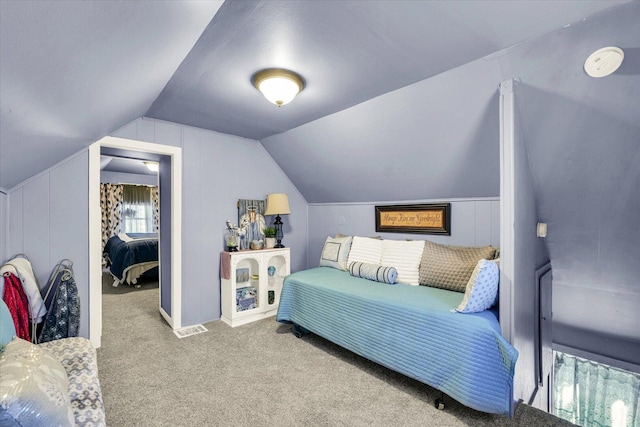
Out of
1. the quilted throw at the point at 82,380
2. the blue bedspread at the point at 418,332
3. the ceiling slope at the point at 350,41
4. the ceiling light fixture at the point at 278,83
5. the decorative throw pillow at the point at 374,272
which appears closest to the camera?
the quilted throw at the point at 82,380

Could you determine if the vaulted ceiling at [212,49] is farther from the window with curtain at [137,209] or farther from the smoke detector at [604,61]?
the window with curtain at [137,209]

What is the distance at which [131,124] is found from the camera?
281cm

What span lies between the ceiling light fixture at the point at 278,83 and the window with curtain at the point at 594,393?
363cm

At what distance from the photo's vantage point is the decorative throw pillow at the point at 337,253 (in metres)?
3.28

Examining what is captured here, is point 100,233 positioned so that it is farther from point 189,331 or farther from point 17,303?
point 189,331

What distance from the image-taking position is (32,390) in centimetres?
82

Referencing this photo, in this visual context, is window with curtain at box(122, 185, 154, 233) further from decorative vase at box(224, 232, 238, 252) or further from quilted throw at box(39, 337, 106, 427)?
quilted throw at box(39, 337, 106, 427)

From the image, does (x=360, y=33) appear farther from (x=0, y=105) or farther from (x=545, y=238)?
(x=545, y=238)

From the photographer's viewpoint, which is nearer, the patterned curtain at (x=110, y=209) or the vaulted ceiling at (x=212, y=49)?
the vaulted ceiling at (x=212, y=49)

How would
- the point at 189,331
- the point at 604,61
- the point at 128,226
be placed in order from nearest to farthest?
the point at 604,61 < the point at 189,331 < the point at 128,226

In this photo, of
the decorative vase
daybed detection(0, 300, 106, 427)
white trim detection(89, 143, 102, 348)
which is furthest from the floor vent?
daybed detection(0, 300, 106, 427)

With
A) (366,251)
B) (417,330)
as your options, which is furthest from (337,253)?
(417,330)

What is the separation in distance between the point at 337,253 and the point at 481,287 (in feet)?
5.65

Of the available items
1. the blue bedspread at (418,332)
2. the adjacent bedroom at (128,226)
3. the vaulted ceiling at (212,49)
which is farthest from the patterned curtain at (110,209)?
the blue bedspread at (418,332)
